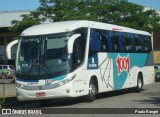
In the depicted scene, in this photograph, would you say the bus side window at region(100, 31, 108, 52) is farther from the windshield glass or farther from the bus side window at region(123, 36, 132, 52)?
the windshield glass

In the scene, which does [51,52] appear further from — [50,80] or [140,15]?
[140,15]

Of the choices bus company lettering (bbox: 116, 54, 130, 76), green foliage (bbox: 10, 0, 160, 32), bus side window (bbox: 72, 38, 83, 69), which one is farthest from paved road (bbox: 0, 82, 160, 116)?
green foliage (bbox: 10, 0, 160, 32)

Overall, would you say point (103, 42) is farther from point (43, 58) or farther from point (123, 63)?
point (43, 58)

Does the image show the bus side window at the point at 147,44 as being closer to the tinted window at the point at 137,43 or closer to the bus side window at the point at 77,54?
the tinted window at the point at 137,43

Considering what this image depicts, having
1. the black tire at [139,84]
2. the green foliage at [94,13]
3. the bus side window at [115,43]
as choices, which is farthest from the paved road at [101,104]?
the green foliage at [94,13]

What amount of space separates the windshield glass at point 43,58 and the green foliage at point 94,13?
58.7ft

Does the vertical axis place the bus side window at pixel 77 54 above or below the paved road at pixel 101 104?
above

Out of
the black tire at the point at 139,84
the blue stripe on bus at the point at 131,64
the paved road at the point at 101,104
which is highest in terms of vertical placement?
the blue stripe on bus at the point at 131,64

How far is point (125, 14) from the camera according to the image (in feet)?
130

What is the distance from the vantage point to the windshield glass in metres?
17.2

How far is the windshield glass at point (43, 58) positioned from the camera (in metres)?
17.2

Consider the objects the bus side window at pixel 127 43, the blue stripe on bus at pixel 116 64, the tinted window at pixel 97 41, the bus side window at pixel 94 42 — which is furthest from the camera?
the bus side window at pixel 127 43

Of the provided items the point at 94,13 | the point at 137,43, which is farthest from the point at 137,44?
the point at 94,13

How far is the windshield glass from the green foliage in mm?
17893
